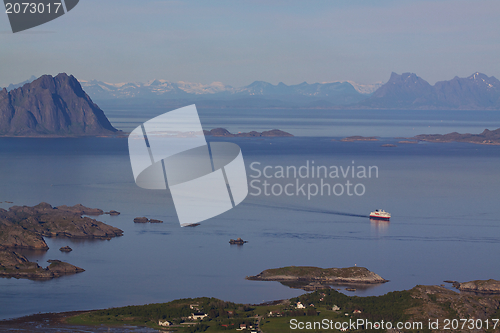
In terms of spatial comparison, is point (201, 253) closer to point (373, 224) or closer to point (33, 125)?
point (373, 224)

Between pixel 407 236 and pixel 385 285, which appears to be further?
pixel 407 236

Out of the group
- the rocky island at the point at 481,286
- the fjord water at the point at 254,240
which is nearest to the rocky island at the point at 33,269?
the fjord water at the point at 254,240

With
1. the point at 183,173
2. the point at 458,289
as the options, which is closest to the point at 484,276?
the point at 458,289

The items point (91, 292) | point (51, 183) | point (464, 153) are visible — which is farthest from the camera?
point (464, 153)

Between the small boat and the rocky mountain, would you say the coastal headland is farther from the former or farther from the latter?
the rocky mountain

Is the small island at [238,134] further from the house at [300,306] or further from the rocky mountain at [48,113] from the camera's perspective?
the house at [300,306]

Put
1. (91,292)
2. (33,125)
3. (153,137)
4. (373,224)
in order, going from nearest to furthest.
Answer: (91,292) → (373,224) → (153,137) → (33,125)

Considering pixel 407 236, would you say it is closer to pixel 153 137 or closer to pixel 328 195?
pixel 328 195
